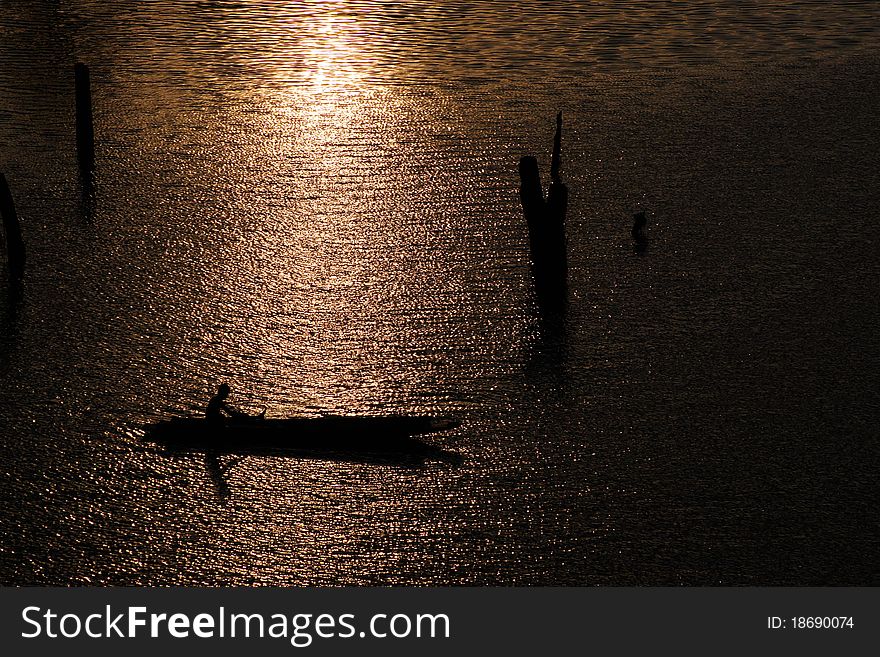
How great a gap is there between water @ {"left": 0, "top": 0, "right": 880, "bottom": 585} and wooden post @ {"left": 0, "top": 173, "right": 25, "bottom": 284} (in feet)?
1.53

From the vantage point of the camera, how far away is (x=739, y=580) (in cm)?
1959

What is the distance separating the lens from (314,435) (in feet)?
74.3

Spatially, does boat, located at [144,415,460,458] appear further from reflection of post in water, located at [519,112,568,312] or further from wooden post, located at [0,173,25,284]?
wooden post, located at [0,173,25,284]

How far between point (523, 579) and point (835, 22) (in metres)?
44.1

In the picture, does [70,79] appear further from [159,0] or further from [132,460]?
[132,460]

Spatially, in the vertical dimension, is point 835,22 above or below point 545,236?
below

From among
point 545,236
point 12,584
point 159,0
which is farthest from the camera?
point 159,0

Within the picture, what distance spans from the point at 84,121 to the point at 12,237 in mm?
7950

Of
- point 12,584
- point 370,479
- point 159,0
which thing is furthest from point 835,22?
point 12,584

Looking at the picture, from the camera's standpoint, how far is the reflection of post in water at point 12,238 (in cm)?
3058

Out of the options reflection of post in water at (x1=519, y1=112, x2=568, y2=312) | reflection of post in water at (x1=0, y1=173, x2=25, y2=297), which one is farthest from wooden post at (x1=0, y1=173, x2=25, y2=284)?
reflection of post in water at (x1=519, y1=112, x2=568, y2=312)

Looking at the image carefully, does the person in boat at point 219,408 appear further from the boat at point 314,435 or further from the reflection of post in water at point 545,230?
the reflection of post in water at point 545,230

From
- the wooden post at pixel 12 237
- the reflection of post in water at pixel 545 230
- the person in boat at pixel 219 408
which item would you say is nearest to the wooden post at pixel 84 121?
the wooden post at pixel 12 237

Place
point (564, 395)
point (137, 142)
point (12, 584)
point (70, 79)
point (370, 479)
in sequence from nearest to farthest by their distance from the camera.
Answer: point (12, 584) < point (370, 479) < point (564, 395) < point (137, 142) < point (70, 79)
